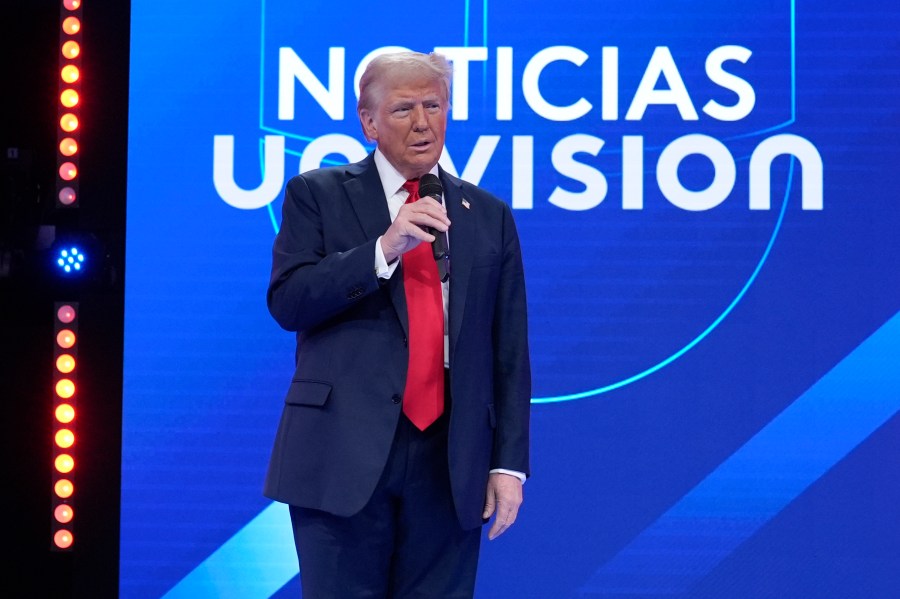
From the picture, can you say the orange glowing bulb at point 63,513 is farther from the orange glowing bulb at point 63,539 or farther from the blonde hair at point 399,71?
the blonde hair at point 399,71

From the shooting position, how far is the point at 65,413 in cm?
241

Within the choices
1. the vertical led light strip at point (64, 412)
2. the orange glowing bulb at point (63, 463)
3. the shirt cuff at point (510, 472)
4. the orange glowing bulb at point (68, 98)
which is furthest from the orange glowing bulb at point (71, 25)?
the shirt cuff at point (510, 472)

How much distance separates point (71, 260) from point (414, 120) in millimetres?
900

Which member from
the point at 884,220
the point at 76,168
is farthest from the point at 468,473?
the point at 884,220

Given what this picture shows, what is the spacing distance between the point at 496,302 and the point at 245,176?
4.67 ft

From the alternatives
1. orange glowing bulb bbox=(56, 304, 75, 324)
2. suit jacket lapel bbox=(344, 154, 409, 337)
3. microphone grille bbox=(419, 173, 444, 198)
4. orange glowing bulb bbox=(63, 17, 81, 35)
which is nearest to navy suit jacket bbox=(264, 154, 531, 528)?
suit jacket lapel bbox=(344, 154, 409, 337)

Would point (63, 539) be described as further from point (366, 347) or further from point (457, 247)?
point (457, 247)

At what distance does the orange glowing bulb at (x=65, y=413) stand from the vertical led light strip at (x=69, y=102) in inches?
17.2

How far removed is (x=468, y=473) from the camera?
6.70 feet

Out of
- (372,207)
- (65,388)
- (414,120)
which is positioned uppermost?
(414,120)

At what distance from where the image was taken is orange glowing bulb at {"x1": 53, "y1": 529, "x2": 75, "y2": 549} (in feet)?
7.95

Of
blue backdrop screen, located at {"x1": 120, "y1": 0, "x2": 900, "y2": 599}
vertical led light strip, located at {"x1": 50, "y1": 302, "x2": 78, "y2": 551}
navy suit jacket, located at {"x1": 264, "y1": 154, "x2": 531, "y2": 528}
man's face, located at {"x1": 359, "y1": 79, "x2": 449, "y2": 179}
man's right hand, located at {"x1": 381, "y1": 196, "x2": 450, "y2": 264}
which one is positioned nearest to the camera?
man's right hand, located at {"x1": 381, "y1": 196, "x2": 450, "y2": 264}

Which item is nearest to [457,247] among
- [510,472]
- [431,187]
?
[431,187]

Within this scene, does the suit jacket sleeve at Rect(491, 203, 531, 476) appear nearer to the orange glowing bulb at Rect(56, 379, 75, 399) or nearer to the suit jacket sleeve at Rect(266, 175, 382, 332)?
the suit jacket sleeve at Rect(266, 175, 382, 332)
